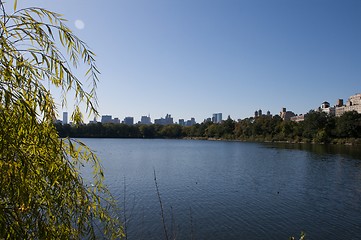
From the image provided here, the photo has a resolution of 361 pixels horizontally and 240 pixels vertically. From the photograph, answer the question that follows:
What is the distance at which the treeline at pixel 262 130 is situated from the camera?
79.8 m

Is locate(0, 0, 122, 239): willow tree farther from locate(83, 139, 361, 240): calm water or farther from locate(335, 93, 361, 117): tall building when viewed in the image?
locate(335, 93, 361, 117): tall building

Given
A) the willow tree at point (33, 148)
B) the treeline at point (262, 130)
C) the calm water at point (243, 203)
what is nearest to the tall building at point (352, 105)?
the treeline at point (262, 130)

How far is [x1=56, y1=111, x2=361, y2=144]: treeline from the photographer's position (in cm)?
7975

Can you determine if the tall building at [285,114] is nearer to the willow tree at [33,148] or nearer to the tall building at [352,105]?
the tall building at [352,105]

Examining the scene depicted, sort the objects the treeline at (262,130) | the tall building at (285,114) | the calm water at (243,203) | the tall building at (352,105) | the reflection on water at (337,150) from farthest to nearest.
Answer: the tall building at (285,114), the tall building at (352,105), the treeline at (262,130), the reflection on water at (337,150), the calm water at (243,203)

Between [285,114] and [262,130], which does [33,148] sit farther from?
[285,114]

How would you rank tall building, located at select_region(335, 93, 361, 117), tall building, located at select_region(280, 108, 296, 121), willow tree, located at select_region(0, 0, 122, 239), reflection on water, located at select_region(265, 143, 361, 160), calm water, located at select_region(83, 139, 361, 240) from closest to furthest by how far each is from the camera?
willow tree, located at select_region(0, 0, 122, 239) → calm water, located at select_region(83, 139, 361, 240) → reflection on water, located at select_region(265, 143, 361, 160) → tall building, located at select_region(335, 93, 361, 117) → tall building, located at select_region(280, 108, 296, 121)

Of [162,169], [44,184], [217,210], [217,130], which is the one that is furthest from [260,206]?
[217,130]

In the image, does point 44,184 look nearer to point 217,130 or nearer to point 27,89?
point 27,89

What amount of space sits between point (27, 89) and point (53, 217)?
1.18 m

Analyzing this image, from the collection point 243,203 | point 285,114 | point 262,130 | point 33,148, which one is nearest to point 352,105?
point 262,130

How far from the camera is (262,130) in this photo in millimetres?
106312

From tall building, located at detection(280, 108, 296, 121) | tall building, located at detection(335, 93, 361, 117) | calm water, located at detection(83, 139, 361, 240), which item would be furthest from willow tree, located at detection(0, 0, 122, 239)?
tall building, located at detection(280, 108, 296, 121)

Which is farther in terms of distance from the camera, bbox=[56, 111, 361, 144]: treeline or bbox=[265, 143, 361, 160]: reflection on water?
bbox=[56, 111, 361, 144]: treeline
